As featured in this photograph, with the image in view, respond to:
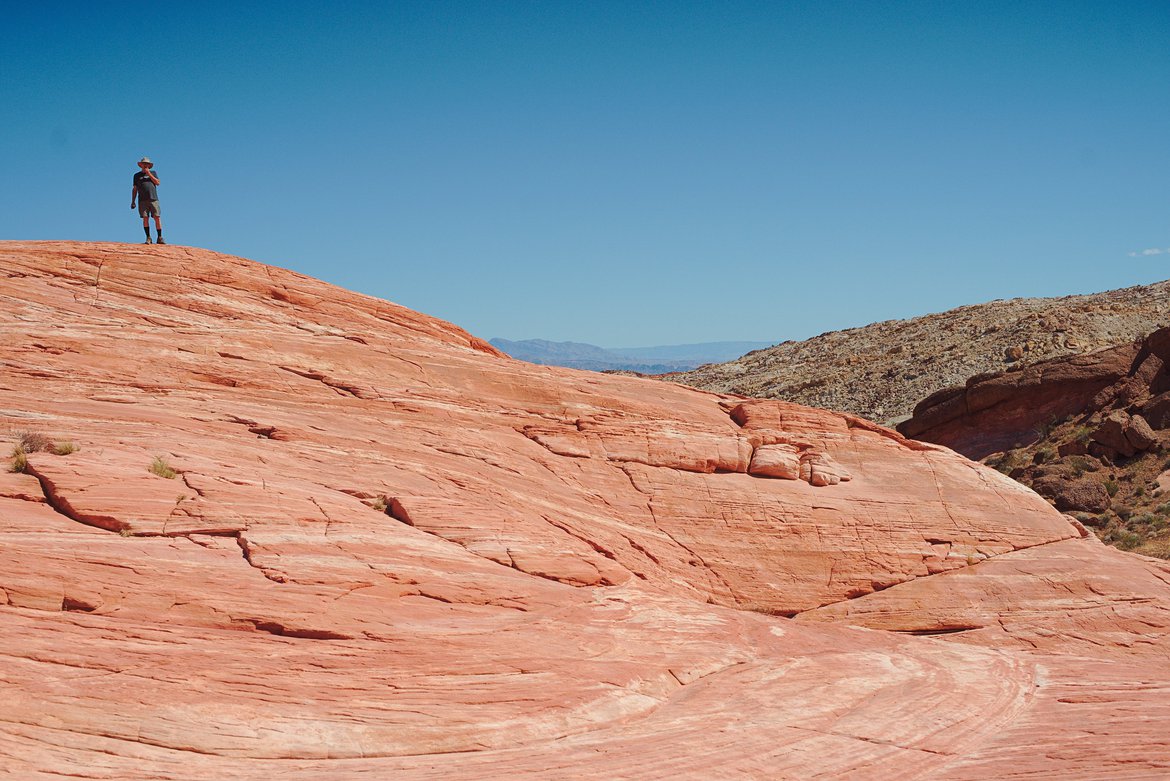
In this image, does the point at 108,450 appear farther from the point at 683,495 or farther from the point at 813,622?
the point at 813,622

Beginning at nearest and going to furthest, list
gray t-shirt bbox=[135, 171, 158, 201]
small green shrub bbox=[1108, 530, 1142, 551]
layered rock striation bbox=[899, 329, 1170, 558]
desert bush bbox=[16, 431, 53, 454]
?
desert bush bbox=[16, 431, 53, 454] < gray t-shirt bbox=[135, 171, 158, 201] < small green shrub bbox=[1108, 530, 1142, 551] < layered rock striation bbox=[899, 329, 1170, 558]

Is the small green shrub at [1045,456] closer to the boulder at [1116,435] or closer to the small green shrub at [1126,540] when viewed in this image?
the boulder at [1116,435]

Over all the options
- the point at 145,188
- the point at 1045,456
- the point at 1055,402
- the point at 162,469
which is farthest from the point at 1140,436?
the point at 162,469

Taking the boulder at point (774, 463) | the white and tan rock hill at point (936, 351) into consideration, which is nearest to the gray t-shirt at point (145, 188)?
the boulder at point (774, 463)

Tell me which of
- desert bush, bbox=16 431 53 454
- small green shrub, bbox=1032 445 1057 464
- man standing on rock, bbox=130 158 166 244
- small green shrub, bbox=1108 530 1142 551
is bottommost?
small green shrub, bbox=1108 530 1142 551

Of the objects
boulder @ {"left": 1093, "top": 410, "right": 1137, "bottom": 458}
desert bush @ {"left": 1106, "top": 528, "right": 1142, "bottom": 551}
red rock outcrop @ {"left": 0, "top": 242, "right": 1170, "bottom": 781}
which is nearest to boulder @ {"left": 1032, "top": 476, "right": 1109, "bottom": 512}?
desert bush @ {"left": 1106, "top": 528, "right": 1142, "bottom": 551}

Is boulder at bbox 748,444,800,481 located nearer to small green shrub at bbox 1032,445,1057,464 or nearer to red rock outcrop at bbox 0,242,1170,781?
red rock outcrop at bbox 0,242,1170,781

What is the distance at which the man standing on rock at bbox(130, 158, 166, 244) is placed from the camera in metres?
20.6

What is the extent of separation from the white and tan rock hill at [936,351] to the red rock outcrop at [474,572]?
3772 cm

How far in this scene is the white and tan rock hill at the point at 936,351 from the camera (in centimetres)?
5841

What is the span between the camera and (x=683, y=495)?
18203 millimetres

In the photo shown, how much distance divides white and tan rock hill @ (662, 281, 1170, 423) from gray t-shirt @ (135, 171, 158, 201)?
44780 millimetres

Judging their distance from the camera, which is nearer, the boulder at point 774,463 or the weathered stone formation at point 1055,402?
the boulder at point 774,463

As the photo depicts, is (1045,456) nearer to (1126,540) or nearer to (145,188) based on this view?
(1126,540)
